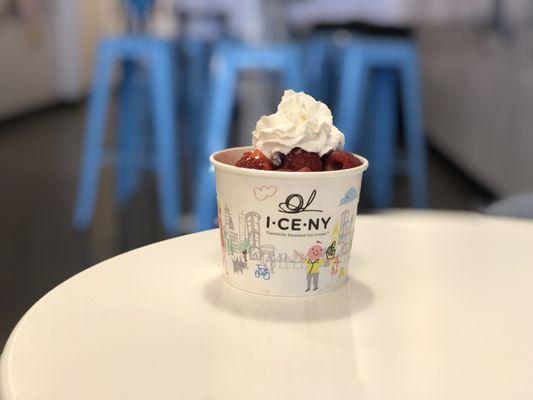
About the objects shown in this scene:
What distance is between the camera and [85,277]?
1.88 feet

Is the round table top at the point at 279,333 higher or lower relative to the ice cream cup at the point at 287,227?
lower

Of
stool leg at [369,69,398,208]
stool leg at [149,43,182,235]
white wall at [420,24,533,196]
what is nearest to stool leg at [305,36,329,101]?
stool leg at [369,69,398,208]

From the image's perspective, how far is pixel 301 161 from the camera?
0.56 meters

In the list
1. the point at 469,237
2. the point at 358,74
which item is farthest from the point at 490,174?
the point at 469,237

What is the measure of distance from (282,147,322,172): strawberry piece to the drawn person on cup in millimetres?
62

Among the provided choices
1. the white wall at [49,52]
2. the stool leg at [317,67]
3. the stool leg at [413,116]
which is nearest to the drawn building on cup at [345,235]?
the stool leg at [413,116]

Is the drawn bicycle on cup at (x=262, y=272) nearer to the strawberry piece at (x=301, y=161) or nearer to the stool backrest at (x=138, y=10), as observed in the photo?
the strawberry piece at (x=301, y=161)

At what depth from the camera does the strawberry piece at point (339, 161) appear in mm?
579

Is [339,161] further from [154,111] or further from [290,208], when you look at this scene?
[154,111]

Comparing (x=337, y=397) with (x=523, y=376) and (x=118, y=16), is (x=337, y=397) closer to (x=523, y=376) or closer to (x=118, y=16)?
(x=523, y=376)

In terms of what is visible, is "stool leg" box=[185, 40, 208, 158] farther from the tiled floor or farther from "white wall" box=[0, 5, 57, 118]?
"white wall" box=[0, 5, 57, 118]

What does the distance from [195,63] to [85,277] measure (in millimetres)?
3967

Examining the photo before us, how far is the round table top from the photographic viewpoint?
411mm

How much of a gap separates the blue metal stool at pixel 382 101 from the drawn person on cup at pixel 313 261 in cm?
157
